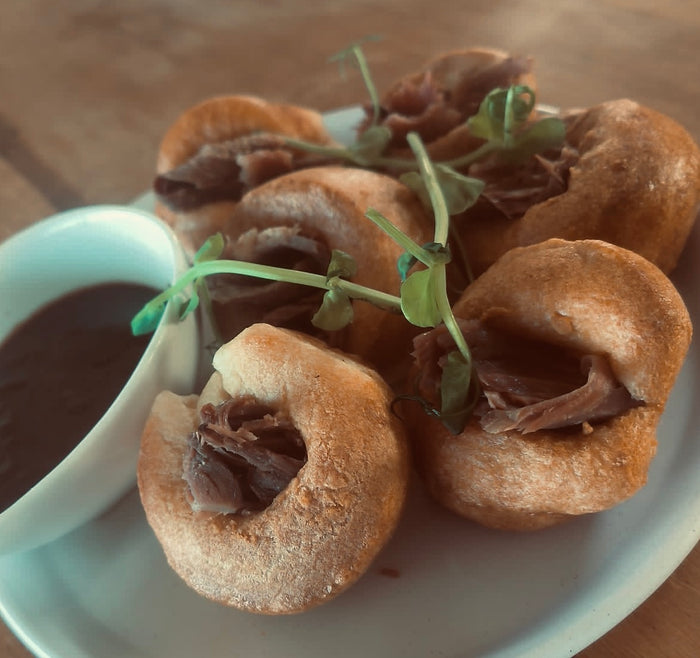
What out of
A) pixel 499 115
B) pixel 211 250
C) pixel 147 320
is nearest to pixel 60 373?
pixel 147 320

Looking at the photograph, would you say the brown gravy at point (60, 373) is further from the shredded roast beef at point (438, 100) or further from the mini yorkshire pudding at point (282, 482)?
the shredded roast beef at point (438, 100)

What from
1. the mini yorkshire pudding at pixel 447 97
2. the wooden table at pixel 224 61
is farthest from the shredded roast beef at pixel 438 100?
the wooden table at pixel 224 61

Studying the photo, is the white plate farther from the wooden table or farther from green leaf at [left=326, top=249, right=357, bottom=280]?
the wooden table

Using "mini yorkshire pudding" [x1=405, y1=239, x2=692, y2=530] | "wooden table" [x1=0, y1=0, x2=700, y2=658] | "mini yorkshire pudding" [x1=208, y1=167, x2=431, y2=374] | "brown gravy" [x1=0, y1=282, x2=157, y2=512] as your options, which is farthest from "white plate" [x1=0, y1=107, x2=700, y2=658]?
"wooden table" [x1=0, y1=0, x2=700, y2=658]

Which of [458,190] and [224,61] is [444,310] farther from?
[224,61]

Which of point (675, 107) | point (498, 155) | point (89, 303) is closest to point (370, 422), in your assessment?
point (498, 155)

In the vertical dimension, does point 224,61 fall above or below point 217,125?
below

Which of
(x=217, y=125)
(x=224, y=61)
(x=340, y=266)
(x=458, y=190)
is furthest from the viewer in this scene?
(x=224, y=61)
